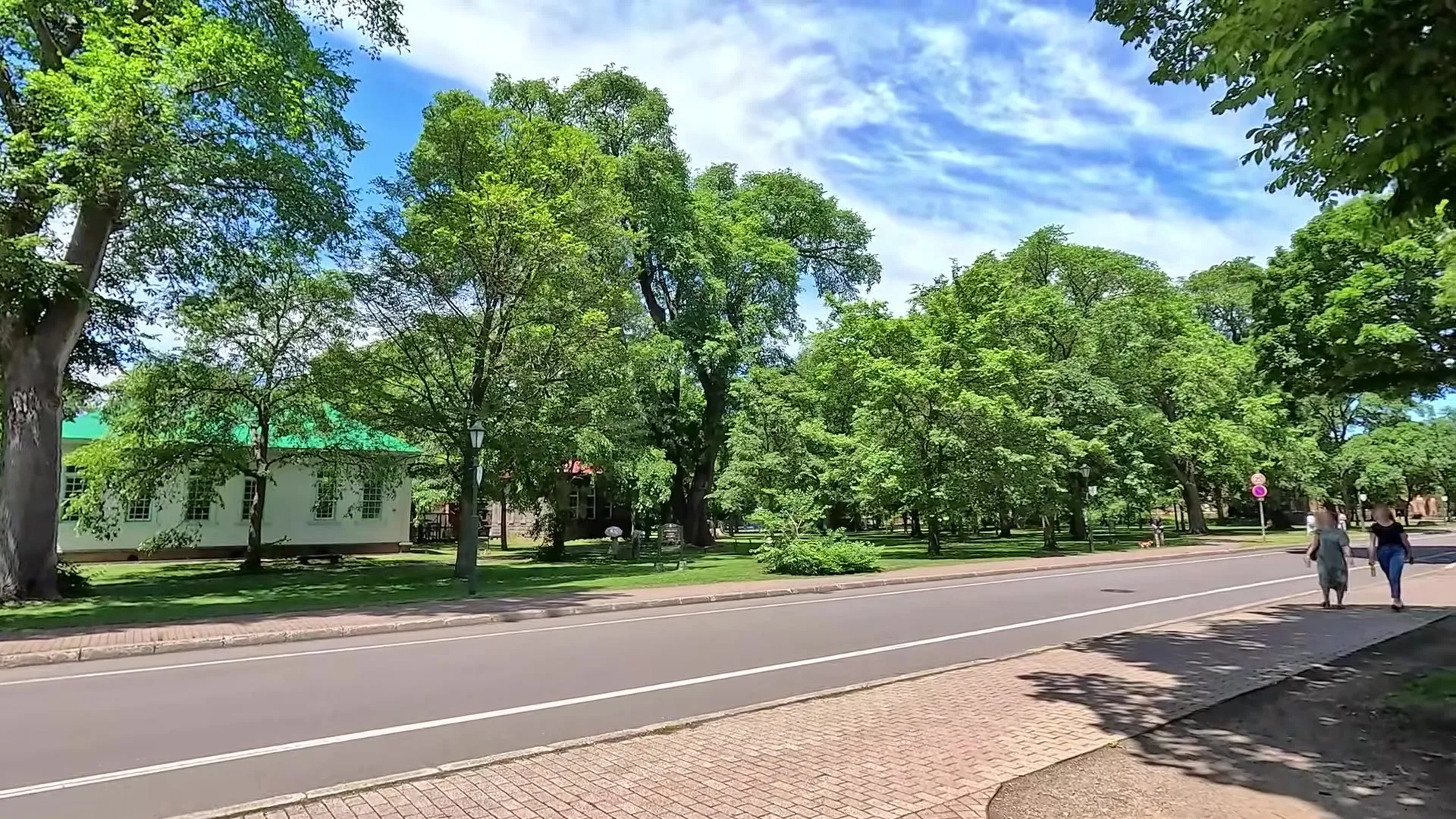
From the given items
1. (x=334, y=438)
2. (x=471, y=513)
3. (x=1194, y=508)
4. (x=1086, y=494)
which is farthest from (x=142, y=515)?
(x=1194, y=508)

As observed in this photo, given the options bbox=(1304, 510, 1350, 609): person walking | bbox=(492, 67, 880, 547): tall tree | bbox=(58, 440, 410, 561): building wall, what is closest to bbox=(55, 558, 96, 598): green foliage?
bbox=(58, 440, 410, 561): building wall

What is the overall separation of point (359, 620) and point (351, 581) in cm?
945

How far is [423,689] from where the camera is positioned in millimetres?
8195

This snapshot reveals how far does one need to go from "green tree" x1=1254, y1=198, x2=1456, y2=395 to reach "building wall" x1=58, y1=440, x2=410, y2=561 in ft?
86.4

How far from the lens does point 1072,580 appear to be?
20.3 metres

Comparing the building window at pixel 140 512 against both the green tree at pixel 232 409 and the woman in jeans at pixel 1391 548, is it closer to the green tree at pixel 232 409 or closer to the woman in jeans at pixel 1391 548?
the green tree at pixel 232 409

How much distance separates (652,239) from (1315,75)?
31034 millimetres

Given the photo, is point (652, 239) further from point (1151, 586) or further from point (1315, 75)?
point (1315, 75)

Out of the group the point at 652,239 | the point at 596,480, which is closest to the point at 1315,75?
the point at 596,480

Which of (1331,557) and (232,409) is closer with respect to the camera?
(1331,557)

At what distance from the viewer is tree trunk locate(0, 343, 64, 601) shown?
1586 cm

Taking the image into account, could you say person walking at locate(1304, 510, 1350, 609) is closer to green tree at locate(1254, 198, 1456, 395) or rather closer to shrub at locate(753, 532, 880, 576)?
green tree at locate(1254, 198, 1456, 395)

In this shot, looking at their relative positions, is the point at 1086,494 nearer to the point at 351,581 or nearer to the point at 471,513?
the point at 471,513

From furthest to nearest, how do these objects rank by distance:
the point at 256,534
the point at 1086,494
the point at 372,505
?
the point at 372,505 → the point at 1086,494 → the point at 256,534
